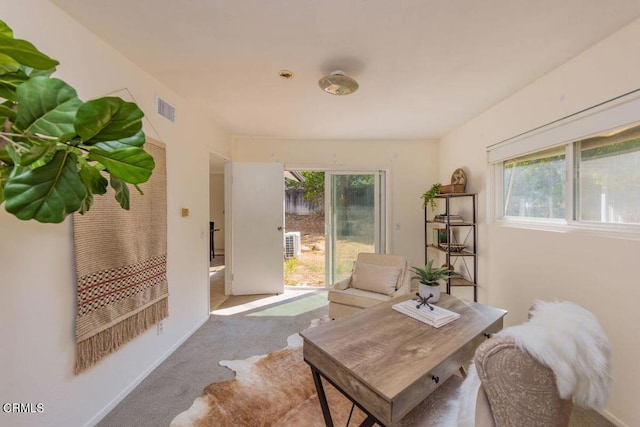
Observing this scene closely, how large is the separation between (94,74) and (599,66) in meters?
3.17

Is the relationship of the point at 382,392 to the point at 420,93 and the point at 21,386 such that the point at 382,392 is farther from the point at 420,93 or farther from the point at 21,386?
the point at 420,93

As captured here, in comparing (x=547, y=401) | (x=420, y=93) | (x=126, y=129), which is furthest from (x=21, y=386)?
(x=420, y=93)

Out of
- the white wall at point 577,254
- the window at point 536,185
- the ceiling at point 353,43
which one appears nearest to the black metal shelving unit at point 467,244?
the white wall at point 577,254

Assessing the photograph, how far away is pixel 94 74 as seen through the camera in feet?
5.06

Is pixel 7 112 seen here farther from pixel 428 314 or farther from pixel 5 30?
pixel 428 314

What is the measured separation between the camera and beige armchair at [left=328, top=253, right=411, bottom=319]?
2484 mm

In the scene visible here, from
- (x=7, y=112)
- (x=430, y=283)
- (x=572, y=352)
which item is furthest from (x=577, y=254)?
(x=7, y=112)

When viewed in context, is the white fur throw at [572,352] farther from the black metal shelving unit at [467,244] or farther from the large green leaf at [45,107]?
the black metal shelving unit at [467,244]

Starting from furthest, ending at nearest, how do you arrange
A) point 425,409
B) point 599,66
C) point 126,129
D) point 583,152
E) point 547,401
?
point 583,152
point 599,66
point 425,409
point 547,401
point 126,129

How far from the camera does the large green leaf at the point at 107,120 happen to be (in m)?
0.54

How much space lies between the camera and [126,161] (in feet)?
2.10

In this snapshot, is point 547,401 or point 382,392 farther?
point 382,392

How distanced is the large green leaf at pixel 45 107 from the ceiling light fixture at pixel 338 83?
157cm

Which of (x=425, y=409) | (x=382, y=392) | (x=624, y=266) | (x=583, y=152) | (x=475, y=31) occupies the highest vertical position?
(x=475, y=31)
